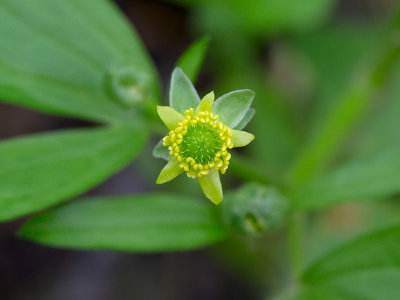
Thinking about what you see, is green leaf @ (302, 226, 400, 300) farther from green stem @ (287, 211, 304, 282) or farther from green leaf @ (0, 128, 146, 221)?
green leaf @ (0, 128, 146, 221)

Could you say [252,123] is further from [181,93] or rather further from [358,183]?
[181,93]

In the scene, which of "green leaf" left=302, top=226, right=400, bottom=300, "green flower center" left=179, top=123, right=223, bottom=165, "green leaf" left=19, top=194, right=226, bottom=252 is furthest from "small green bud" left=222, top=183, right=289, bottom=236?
"green flower center" left=179, top=123, right=223, bottom=165

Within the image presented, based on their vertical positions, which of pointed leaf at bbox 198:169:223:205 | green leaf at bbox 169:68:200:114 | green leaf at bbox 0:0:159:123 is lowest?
pointed leaf at bbox 198:169:223:205

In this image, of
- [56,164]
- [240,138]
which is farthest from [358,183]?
[56,164]

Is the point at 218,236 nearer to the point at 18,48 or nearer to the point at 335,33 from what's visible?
the point at 18,48

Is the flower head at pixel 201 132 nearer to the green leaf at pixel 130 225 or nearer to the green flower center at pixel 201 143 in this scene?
the green flower center at pixel 201 143

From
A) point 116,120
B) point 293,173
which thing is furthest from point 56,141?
point 293,173
